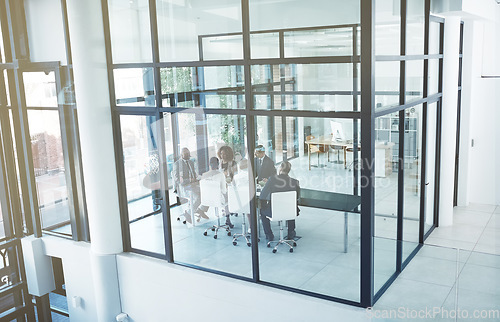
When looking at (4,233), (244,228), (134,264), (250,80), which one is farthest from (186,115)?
(4,233)

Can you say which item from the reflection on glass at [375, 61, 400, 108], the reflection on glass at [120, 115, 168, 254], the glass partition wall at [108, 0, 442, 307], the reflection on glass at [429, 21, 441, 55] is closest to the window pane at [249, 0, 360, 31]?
the glass partition wall at [108, 0, 442, 307]

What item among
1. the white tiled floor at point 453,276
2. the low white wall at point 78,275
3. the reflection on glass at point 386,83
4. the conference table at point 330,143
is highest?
the reflection on glass at point 386,83

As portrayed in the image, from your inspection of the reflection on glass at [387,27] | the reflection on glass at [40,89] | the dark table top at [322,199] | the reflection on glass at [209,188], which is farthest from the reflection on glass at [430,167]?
the reflection on glass at [40,89]

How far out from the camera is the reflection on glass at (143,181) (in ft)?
22.6

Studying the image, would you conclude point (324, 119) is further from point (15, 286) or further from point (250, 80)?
point (15, 286)

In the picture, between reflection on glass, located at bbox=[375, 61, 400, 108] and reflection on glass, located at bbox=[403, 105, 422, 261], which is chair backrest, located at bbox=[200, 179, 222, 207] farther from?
reflection on glass, located at bbox=[403, 105, 422, 261]

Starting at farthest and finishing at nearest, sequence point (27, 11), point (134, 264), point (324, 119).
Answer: point (27, 11), point (134, 264), point (324, 119)

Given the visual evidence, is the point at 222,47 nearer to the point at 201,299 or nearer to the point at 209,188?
the point at 209,188

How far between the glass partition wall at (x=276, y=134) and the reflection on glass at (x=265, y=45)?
16 mm

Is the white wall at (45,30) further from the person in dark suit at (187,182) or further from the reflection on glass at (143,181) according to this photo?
the person in dark suit at (187,182)

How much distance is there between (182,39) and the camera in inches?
243

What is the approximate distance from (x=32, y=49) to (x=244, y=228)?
16.1 feet

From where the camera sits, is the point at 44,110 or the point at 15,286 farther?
the point at 15,286

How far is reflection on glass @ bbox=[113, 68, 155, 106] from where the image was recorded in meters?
6.61
